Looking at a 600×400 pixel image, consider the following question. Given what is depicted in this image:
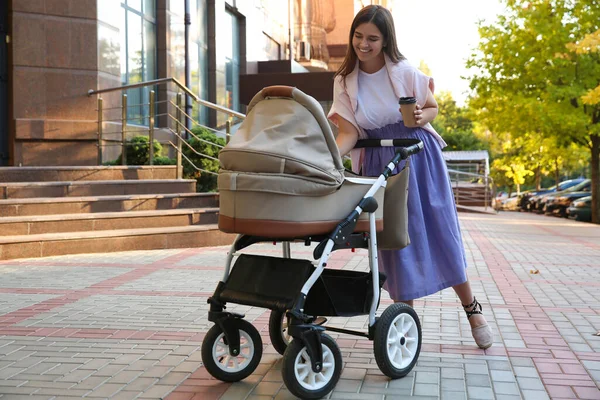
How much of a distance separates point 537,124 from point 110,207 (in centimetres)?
2004

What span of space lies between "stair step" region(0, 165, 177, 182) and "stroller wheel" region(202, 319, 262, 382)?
29.9 ft

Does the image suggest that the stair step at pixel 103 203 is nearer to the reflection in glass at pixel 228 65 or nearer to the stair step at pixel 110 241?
the stair step at pixel 110 241

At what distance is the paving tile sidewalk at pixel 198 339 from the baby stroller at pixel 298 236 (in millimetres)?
192

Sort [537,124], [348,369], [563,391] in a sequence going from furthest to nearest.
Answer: [537,124]
[348,369]
[563,391]

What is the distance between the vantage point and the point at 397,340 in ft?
14.7

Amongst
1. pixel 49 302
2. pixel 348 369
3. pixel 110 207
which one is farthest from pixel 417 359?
pixel 110 207

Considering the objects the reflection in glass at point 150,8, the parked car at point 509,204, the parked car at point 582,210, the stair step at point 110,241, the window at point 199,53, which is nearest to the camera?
the stair step at point 110,241

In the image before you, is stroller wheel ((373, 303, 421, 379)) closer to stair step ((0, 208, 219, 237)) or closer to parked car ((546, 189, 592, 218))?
stair step ((0, 208, 219, 237))

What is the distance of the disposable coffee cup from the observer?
4543 millimetres

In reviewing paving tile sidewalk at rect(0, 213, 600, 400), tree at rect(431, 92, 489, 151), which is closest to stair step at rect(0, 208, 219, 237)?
paving tile sidewalk at rect(0, 213, 600, 400)

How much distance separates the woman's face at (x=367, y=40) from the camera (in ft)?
15.6

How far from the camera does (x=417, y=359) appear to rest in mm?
4816

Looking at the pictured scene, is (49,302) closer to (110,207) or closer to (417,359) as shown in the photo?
(417,359)

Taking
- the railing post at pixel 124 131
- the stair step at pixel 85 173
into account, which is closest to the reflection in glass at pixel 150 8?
the railing post at pixel 124 131
